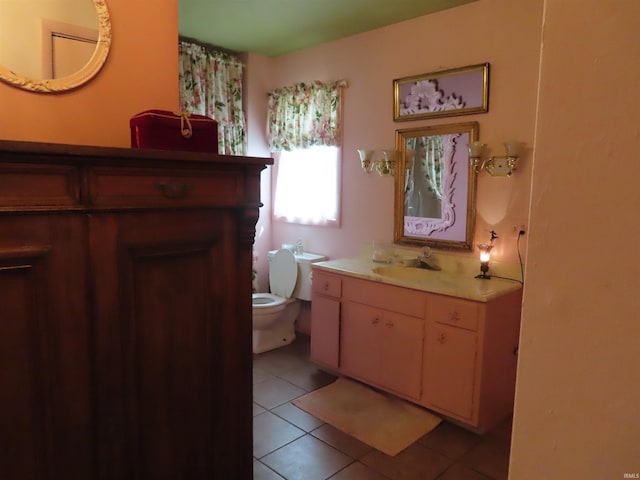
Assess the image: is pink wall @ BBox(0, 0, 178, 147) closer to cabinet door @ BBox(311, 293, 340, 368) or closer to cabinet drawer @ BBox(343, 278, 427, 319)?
cabinet drawer @ BBox(343, 278, 427, 319)

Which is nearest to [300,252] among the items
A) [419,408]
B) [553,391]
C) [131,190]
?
[419,408]

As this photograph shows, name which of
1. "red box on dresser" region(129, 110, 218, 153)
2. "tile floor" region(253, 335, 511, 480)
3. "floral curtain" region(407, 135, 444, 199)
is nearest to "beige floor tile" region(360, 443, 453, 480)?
"tile floor" region(253, 335, 511, 480)

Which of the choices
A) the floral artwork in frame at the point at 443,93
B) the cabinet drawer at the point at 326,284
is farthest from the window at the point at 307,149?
the cabinet drawer at the point at 326,284

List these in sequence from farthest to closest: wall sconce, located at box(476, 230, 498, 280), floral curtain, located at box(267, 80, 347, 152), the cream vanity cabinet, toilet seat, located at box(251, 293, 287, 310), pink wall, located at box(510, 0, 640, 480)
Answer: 1. floral curtain, located at box(267, 80, 347, 152)
2. toilet seat, located at box(251, 293, 287, 310)
3. wall sconce, located at box(476, 230, 498, 280)
4. the cream vanity cabinet
5. pink wall, located at box(510, 0, 640, 480)

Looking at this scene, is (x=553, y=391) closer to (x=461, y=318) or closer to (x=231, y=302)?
(x=231, y=302)

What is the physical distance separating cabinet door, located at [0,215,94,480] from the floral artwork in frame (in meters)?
2.50

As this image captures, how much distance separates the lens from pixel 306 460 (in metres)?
2.20

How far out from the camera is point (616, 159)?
1.65ft

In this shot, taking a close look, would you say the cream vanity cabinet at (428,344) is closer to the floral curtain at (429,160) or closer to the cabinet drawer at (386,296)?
the cabinet drawer at (386,296)

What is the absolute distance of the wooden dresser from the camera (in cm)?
101

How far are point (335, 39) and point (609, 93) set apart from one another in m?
3.38

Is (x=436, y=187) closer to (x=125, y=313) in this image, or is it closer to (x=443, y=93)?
(x=443, y=93)

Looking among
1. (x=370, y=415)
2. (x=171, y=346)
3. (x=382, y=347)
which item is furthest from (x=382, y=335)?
(x=171, y=346)

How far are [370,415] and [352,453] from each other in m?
0.39
